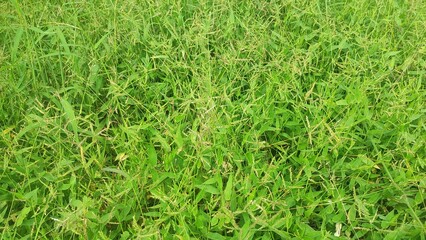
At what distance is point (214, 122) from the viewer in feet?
5.56

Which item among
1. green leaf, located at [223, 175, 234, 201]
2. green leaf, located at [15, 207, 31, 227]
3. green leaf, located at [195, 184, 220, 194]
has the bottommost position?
green leaf, located at [15, 207, 31, 227]

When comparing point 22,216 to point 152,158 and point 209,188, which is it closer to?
point 152,158

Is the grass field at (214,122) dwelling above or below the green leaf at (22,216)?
above

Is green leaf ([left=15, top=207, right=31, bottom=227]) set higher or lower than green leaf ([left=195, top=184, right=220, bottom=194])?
lower

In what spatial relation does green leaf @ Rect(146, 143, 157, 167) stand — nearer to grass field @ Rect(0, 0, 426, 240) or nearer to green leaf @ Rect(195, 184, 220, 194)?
grass field @ Rect(0, 0, 426, 240)

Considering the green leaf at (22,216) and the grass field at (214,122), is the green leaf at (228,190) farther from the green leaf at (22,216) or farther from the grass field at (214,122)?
the green leaf at (22,216)

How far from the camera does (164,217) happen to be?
1506 mm

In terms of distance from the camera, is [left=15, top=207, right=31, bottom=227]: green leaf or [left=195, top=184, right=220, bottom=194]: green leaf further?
[left=195, top=184, right=220, bottom=194]: green leaf

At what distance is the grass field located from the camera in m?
1.55

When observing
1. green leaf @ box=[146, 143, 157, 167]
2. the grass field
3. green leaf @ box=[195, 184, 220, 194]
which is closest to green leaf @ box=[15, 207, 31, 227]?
the grass field

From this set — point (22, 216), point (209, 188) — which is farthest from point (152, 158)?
point (22, 216)

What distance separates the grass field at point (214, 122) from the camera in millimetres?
1554

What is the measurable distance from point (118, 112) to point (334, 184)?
0.92m

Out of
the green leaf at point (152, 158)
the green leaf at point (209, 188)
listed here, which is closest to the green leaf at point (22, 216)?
the green leaf at point (152, 158)
